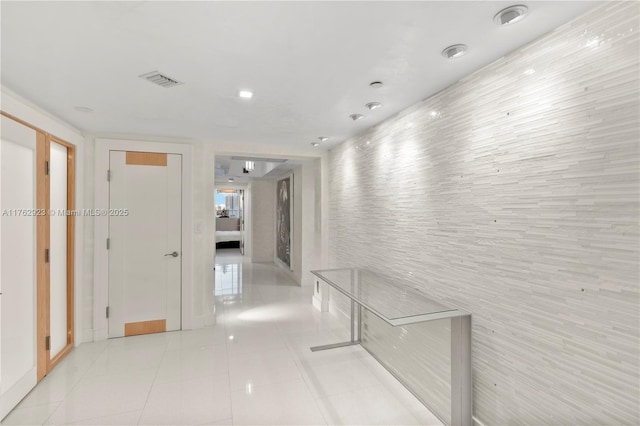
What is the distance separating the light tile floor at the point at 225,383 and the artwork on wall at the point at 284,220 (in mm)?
3552

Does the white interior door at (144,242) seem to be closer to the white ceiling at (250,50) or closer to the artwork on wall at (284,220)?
the white ceiling at (250,50)

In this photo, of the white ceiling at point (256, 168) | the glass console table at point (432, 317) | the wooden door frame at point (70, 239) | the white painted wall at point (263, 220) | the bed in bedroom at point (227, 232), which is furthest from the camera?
the bed in bedroom at point (227, 232)

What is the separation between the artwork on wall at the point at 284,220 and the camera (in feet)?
24.5

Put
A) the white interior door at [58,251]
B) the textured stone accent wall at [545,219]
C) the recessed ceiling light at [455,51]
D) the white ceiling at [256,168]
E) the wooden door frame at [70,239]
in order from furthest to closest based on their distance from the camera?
the white ceiling at [256,168]
the wooden door frame at [70,239]
the white interior door at [58,251]
the recessed ceiling light at [455,51]
the textured stone accent wall at [545,219]

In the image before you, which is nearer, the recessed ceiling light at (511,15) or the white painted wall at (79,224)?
the recessed ceiling light at (511,15)

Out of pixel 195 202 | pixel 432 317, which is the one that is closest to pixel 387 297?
pixel 432 317

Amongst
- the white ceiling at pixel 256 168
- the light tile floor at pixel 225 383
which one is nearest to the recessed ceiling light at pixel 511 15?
the light tile floor at pixel 225 383

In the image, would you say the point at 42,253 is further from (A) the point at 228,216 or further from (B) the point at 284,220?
(A) the point at 228,216

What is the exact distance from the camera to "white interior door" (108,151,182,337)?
147 inches

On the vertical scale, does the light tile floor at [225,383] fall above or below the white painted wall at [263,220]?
below

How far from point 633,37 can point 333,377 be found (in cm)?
302

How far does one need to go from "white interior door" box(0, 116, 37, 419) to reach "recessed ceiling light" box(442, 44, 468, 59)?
3141 millimetres

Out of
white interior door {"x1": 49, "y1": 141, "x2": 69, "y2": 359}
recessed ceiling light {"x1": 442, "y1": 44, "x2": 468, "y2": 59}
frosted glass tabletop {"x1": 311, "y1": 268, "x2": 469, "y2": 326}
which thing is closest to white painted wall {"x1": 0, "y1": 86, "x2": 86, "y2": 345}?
white interior door {"x1": 49, "y1": 141, "x2": 69, "y2": 359}

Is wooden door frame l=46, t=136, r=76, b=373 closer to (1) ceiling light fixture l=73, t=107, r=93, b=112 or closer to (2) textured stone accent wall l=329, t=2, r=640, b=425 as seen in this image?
(1) ceiling light fixture l=73, t=107, r=93, b=112
